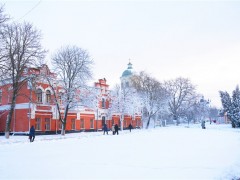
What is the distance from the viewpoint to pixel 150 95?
58.2 metres

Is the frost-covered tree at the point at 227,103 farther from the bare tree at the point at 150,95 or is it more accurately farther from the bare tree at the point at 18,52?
the bare tree at the point at 18,52

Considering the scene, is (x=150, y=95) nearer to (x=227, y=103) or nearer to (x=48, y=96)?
(x=227, y=103)

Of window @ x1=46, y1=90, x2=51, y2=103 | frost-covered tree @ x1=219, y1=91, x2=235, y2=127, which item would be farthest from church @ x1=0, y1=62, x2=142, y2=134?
frost-covered tree @ x1=219, y1=91, x2=235, y2=127

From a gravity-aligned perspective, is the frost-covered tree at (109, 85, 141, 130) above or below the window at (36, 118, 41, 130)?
above

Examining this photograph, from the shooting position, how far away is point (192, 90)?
74250mm

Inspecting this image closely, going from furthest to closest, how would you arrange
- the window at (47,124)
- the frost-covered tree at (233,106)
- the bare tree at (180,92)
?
the bare tree at (180,92)
the frost-covered tree at (233,106)
the window at (47,124)

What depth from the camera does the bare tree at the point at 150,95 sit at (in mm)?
57162

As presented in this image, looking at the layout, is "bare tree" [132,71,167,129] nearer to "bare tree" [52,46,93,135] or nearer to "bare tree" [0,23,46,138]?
"bare tree" [52,46,93,135]

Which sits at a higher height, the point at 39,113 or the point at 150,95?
the point at 150,95

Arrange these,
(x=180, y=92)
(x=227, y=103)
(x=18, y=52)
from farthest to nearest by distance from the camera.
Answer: (x=180, y=92) → (x=227, y=103) → (x=18, y=52)

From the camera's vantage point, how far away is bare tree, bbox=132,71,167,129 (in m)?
57.2

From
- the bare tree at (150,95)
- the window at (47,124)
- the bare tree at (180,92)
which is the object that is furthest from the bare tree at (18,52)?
the bare tree at (180,92)

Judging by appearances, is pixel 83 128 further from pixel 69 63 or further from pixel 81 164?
pixel 81 164

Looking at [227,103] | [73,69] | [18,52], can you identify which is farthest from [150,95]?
[18,52]
